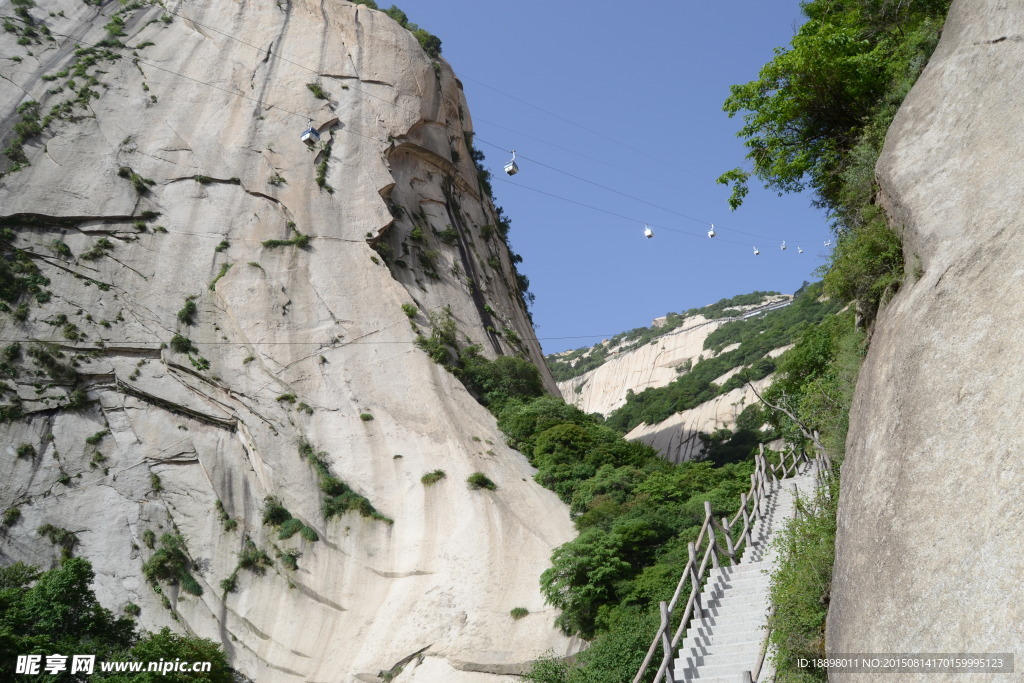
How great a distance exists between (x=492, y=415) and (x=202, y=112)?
50.4 ft

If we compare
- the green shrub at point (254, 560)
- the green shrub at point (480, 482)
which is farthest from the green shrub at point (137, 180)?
the green shrub at point (480, 482)

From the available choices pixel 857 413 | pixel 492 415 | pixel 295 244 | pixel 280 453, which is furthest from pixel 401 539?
pixel 857 413

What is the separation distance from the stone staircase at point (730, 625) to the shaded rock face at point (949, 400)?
2431 millimetres

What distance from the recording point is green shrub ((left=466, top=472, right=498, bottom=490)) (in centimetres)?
2023

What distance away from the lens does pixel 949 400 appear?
25.0 feet

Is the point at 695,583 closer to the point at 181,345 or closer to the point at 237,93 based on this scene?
the point at 181,345

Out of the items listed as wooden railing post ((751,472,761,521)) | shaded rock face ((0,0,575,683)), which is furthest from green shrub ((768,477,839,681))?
shaded rock face ((0,0,575,683))

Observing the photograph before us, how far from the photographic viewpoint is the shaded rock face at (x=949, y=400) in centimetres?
648

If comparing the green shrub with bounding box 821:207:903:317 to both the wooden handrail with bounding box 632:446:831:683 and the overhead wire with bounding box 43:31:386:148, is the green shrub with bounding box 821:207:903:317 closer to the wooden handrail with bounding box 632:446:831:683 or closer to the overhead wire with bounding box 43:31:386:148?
the wooden handrail with bounding box 632:446:831:683

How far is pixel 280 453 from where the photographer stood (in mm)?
21422

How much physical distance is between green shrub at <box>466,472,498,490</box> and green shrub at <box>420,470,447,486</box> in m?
0.70

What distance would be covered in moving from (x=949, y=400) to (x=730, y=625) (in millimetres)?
5010

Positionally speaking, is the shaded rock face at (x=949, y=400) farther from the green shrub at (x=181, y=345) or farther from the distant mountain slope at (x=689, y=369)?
the distant mountain slope at (x=689, y=369)

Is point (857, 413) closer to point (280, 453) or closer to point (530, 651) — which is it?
point (530, 651)
